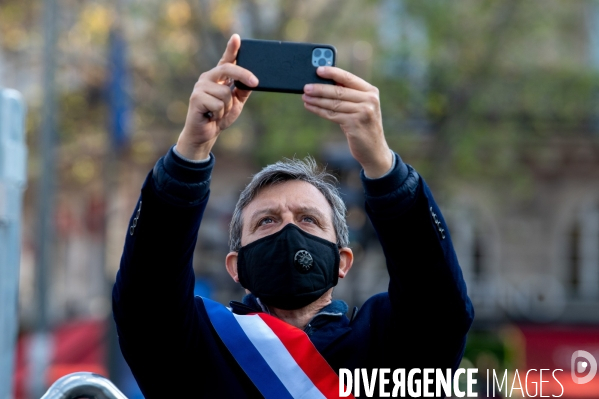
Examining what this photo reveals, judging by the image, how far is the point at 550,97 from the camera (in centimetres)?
1789

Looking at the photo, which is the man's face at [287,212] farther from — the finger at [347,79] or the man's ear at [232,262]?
the finger at [347,79]

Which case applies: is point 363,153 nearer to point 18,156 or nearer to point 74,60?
point 18,156

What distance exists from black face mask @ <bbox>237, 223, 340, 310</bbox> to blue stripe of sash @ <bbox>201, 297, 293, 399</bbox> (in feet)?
0.43

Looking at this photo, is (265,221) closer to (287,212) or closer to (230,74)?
(287,212)

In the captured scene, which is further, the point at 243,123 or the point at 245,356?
the point at 243,123

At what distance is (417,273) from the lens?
258cm

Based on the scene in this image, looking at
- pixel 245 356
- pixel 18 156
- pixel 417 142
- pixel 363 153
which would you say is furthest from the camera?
pixel 417 142

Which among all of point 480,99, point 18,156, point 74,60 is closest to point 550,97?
point 480,99

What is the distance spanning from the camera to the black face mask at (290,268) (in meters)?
2.82

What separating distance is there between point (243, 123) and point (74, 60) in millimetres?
3606

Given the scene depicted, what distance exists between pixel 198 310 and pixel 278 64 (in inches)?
29.0

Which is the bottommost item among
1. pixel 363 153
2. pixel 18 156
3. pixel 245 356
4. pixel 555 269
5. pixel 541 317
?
pixel 245 356

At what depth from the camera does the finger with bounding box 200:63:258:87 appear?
8.46ft

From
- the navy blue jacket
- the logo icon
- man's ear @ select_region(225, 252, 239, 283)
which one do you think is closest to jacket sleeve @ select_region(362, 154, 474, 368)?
the navy blue jacket
